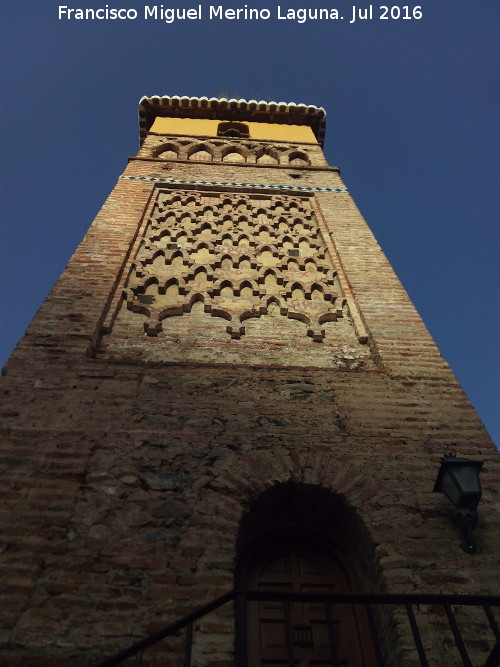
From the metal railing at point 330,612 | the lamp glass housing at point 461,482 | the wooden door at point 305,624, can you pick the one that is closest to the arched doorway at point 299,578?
the wooden door at point 305,624

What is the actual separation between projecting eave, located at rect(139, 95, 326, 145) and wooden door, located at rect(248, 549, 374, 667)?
30.9ft

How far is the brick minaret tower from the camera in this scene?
243cm

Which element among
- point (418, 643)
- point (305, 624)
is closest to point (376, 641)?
point (418, 643)

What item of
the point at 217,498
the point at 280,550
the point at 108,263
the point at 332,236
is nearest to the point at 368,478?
the point at 280,550

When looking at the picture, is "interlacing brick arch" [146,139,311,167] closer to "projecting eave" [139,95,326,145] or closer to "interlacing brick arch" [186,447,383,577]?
"projecting eave" [139,95,326,145]

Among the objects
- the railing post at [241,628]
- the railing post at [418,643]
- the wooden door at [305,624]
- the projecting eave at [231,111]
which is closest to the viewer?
the railing post at [241,628]

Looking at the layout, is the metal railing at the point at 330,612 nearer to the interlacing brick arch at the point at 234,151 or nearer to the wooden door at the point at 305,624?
the wooden door at the point at 305,624

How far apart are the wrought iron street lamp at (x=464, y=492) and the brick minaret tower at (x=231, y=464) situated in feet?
0.22

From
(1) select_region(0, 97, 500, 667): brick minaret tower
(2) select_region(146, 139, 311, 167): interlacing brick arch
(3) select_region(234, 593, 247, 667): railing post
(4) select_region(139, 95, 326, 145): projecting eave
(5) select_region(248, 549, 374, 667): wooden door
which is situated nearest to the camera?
(3) select_region(234, 593, 247, 667): railing post

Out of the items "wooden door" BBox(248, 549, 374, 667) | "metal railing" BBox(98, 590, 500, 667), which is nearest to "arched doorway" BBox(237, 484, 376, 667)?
"wooden door" BBox(248, 549, 374, 667)

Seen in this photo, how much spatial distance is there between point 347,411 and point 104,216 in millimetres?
3516

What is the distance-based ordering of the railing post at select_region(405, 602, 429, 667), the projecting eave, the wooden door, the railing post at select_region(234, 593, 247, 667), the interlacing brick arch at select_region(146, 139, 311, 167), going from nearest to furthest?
the railing post at select_region(234, 593, 247, 667)
the railing post at select_region(405, 602, 429, 667)
the wooden door
the interlacing brick arch at select_region(146, 139, 311, 167)
the projecting eave

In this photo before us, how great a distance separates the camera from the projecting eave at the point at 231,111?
1085 cm

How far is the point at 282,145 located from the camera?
9.38m
